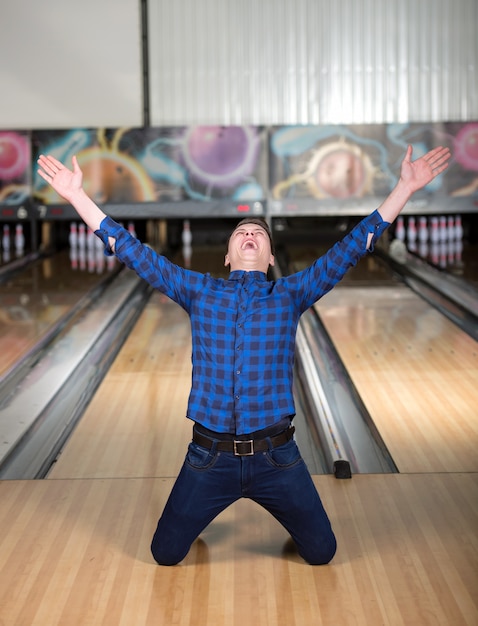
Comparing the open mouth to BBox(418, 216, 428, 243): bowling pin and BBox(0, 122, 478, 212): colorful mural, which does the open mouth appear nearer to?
BBox(0, 122, 478, 212): colorful mural

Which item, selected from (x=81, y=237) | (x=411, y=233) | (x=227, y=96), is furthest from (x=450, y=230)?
(x=81, y=237)

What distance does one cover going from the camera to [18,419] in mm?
4098

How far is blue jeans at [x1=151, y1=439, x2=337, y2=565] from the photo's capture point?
2.66 m

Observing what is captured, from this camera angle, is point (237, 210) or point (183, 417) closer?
point (183, 417)

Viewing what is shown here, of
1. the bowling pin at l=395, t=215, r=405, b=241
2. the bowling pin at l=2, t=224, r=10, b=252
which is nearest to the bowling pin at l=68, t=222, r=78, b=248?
the bowling pin at l=2, t=224, r=10, b=252

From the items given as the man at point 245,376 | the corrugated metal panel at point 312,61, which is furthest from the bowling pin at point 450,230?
the man at point 245,376

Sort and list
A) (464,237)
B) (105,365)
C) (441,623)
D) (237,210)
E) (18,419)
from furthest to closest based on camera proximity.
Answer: (464,237), (237,210), (105,365), (18,419), (441,623)

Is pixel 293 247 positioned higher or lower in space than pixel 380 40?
lower

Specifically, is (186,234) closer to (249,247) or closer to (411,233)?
(411,233)

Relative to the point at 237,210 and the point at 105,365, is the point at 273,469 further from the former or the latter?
the point at 237,210

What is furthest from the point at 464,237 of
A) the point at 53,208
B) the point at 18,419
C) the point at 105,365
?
the point at 18,419

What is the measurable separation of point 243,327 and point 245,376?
13 cm

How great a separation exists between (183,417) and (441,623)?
76.6 inches

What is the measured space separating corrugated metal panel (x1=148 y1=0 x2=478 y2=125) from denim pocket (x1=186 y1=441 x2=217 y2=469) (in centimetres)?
642
